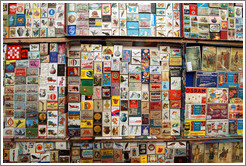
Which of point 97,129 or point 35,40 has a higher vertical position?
point 35,40

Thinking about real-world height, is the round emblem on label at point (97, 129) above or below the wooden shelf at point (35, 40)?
below

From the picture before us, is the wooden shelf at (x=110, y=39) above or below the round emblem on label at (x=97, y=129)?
above

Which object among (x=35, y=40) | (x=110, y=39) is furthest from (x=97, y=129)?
(x=35, y=40)

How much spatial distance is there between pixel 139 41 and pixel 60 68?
170 cm

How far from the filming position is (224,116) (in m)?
2.83

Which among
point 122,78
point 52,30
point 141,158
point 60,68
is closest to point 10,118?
point 60,68

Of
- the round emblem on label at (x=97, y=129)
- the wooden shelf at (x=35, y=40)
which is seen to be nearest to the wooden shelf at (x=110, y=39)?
the wooden shelf at (x=35, y=40)

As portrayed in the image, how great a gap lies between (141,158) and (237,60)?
2859 millimetres

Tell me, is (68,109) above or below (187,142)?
above

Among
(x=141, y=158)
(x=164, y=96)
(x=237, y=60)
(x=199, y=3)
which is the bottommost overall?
(x=141, y=158)

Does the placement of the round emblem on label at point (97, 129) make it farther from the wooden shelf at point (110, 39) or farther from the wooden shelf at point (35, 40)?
the wooden shelf at point (35, 40)

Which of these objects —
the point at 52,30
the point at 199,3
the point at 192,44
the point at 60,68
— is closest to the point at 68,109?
the point at 60,68

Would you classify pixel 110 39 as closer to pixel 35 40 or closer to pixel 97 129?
pixel 35 40

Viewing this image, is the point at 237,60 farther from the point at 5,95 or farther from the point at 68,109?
the point at 5,95
